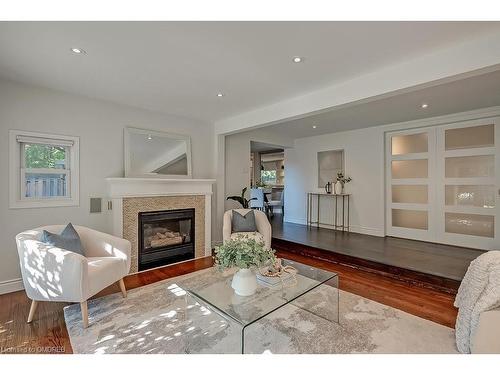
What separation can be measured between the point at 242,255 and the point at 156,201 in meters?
2.32

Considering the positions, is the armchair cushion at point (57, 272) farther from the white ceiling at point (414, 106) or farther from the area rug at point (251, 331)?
the white ceiling at point (414, 106)

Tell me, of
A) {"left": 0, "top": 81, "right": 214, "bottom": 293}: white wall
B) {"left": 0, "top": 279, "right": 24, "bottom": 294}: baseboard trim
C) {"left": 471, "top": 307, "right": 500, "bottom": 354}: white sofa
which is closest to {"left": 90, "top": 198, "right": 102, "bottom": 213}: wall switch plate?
{"left": 0, "top": 81, "right": 214, "bottom": 293}: white wall

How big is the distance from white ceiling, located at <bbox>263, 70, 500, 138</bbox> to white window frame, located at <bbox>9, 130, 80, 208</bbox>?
3572mm

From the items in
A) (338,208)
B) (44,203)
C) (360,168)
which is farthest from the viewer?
(338,208)

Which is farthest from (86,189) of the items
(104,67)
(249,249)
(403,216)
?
(403,216)

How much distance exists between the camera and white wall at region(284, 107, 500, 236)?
508cm

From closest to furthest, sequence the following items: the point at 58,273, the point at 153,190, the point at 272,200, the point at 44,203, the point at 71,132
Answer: the point at 58,273 < the point at 44,203 < the point at 71,132 < the point at 153,190 < the point at 272,200

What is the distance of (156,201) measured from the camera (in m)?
3.77

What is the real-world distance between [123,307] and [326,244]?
128 inches

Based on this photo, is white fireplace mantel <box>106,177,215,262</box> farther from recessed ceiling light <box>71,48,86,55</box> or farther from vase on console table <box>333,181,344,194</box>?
vase on console table <box>333,181,344,194</box>

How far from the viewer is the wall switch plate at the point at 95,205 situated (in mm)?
3359

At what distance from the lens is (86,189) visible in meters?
3.32

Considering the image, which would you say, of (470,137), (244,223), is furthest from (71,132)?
(470,137)

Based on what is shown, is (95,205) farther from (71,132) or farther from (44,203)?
(71,132)
